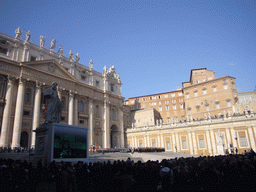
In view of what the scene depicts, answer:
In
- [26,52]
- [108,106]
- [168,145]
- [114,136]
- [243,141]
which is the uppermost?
[26,52]

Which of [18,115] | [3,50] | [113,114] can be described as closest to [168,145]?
[113,114]

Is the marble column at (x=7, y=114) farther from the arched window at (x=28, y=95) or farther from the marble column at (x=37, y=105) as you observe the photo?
the marble column at (x=37, y=105)

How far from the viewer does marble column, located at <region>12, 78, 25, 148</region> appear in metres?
26.8

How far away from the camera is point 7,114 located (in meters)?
27.1

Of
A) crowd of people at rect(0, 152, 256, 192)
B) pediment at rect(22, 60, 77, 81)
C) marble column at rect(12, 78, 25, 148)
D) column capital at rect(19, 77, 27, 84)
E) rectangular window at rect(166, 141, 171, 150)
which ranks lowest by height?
crowd of people at rect(0, 152, 256, 192)

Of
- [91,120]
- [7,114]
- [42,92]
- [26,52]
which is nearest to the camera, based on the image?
[7,114]

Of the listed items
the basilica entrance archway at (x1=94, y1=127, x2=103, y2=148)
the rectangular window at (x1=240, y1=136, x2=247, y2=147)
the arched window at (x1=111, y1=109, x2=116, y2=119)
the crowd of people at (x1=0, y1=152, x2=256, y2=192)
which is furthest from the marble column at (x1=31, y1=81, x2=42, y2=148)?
the rectangular window at (x1=240, y1=136, x2=247, y2=147)

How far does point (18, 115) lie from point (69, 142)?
64.7 feet

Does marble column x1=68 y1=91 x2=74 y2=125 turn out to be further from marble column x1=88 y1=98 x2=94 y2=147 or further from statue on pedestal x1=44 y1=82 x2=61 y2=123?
statue on pedestal x1=44 y1=82 x2=61 y2=123

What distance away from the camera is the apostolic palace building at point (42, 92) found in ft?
91.8

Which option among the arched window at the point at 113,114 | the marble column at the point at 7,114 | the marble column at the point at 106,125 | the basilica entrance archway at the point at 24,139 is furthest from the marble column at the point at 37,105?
the arched window at the point at 113,114

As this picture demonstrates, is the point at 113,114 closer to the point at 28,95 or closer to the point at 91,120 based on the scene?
the point at 91,120

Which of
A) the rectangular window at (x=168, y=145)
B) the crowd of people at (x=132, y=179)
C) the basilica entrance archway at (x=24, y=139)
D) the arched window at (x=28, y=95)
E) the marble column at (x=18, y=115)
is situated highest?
the arched window at (x=28, y=95)

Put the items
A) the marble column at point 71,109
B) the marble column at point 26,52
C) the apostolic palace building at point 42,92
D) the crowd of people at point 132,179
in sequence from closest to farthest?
the crowd of people at point 132,179 < the apostolic palace building at point 42,92 < the marble column at point 26,52 < the marble column at point 71,109
